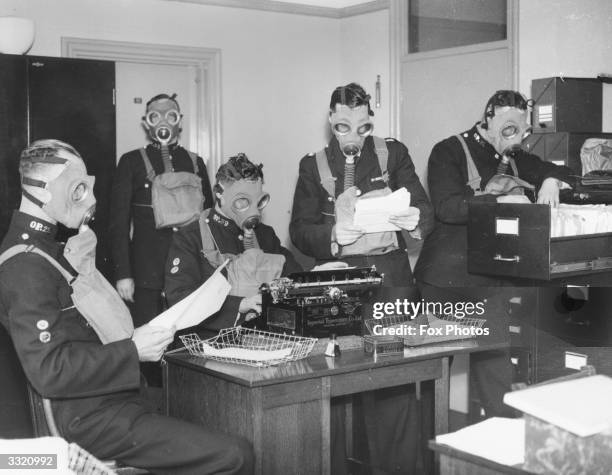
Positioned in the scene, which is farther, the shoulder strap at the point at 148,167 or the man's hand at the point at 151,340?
the shoulder strap at the point at 148,167

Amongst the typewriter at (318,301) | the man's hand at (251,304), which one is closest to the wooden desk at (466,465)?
the typewriter at (318,301)

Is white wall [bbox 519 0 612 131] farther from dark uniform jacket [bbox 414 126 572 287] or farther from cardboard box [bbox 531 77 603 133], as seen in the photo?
dark uniform jacket [bbox 414 126 572 287]

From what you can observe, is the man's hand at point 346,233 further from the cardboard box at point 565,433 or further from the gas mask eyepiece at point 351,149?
the cardboard box at point 565,433

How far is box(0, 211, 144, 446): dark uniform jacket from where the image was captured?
2.85 metres

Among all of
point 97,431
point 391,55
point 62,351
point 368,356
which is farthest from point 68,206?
point 391,55

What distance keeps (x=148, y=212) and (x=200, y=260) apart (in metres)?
1.19

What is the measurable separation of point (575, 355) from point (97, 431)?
8.22ft

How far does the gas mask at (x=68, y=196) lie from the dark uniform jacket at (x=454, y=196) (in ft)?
6.46

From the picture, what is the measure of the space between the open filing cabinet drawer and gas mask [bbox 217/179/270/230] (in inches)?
42.1

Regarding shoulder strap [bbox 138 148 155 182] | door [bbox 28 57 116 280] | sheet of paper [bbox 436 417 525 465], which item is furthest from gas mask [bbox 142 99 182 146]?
sheet of paper [bbox 436 417 525 465]

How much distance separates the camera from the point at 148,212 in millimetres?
5242

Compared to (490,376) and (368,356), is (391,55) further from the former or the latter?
(368,356)

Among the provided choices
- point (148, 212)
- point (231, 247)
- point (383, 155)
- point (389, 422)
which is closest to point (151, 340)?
point (231, 247)

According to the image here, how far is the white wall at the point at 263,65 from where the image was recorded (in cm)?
642
